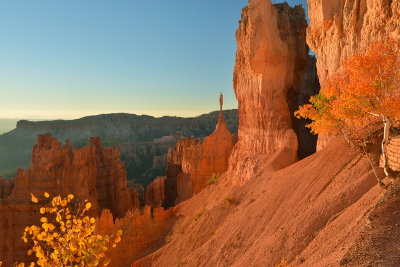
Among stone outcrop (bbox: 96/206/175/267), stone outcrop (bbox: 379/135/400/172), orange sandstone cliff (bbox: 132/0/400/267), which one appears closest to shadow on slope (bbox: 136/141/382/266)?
orange sandstone cliff (bbox: 132/0/400/267)

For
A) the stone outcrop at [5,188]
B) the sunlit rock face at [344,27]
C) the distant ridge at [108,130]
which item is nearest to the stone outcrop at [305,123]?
the sunlit rock face at [344,27]

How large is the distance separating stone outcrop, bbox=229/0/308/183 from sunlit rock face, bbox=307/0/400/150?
3.18 metres

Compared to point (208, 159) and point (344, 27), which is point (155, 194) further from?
point (344, 27)

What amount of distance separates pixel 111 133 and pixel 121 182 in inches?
3647

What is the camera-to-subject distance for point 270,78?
2005cm

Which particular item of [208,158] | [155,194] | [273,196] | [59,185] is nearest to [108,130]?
[155,194]

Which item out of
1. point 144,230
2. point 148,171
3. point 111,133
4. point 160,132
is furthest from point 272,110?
point 111,133

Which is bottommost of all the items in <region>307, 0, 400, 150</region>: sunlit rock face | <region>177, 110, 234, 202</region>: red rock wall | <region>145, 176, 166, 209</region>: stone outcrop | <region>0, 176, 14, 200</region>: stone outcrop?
<region>145, 176, 166, 209</region>: stone outcrop

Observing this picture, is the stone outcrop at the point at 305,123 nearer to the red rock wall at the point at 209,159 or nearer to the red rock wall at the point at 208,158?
the red rock wall at the point at 208,158

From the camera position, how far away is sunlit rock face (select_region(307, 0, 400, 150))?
11898mm

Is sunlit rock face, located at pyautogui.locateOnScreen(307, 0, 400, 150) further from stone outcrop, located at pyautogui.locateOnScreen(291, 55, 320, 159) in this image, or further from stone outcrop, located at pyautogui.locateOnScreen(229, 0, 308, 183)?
stone outcrop, located at pyautogui.locateOnScreen(291, 55, 320, 159)

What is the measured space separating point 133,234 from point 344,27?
18627 mm

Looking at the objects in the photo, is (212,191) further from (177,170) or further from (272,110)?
(177,170)

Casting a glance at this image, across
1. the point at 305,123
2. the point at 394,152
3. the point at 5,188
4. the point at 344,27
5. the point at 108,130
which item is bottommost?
the point at 5,188
